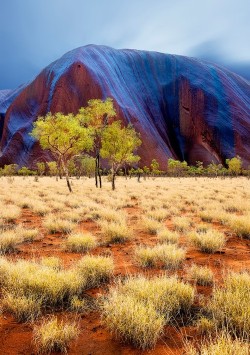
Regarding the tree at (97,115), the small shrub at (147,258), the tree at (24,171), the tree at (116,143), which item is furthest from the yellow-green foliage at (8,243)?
the tree at (24,171)

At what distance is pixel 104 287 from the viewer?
5086 millimetres

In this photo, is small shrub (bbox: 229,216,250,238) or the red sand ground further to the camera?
small shrub (bbox: 229,216,250,238)

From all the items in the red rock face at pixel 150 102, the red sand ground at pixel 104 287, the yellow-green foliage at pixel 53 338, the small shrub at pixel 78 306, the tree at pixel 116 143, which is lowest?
the red sand ground at pixel 104 287

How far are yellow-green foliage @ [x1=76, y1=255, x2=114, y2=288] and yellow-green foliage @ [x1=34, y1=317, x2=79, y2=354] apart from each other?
172 cm

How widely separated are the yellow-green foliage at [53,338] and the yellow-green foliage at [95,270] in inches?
67.6

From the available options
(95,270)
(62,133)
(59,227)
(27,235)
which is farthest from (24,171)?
(95,270)

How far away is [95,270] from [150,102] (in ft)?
438

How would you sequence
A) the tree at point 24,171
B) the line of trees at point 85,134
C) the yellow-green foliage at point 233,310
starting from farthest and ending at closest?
the tree at point 24,171
the line of trees at point 85,134
the yellow-green foliage at point 233,310

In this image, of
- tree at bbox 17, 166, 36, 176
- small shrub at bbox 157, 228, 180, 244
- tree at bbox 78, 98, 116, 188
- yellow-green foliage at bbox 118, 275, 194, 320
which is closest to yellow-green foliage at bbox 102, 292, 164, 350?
yellow-green foliage at bbox 118, 275, 194, 320

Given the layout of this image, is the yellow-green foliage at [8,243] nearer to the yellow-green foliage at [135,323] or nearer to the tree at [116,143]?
the yellow-green foliage at [135,323]

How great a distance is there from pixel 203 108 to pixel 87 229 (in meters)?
129

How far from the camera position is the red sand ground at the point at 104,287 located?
129 inches

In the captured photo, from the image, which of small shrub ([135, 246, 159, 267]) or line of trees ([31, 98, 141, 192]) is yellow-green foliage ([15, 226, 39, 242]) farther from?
line of trees ([31, 98, 141, 192])

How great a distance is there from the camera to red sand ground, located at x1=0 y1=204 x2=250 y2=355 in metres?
3.28
